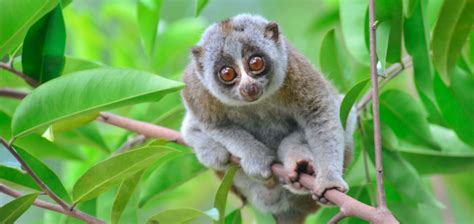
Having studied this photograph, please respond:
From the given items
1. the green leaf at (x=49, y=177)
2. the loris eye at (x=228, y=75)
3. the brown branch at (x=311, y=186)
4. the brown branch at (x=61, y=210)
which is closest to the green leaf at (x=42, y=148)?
the brown branch at (x=311, y=186)

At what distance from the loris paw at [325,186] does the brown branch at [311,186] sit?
53 mm

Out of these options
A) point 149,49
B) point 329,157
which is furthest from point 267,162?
point 149,49

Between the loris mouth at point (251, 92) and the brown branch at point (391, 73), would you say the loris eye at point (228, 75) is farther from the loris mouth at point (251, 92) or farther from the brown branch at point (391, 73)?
the brown branch at point (391, 73)

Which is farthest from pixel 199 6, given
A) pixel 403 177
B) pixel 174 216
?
pixel 403 177

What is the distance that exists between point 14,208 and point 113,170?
407 mm

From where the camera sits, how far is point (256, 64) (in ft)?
13.1

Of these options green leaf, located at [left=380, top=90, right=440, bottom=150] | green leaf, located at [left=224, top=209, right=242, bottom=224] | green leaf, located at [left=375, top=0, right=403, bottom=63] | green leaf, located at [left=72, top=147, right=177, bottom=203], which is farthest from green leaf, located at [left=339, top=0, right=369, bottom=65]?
green leaf, located at [left=72, top=147, right=177, bottom=203]

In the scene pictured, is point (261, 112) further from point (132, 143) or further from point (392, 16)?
point (392, 16)

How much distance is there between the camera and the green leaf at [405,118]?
13.1 ft

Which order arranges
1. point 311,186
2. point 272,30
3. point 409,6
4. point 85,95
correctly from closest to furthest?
point 85,95 → point 409,6 → point 311,186 → point 272,30

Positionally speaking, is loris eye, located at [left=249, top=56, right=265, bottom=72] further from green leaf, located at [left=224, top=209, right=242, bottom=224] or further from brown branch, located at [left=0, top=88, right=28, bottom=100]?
brown branch, located at [left=0, top=88, right=28, bottom=100]

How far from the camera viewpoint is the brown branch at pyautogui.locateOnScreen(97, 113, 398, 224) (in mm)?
2594

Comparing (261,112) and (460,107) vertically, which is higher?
(460,107)

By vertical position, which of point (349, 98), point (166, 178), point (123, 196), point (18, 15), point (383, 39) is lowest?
point (166, 178)
